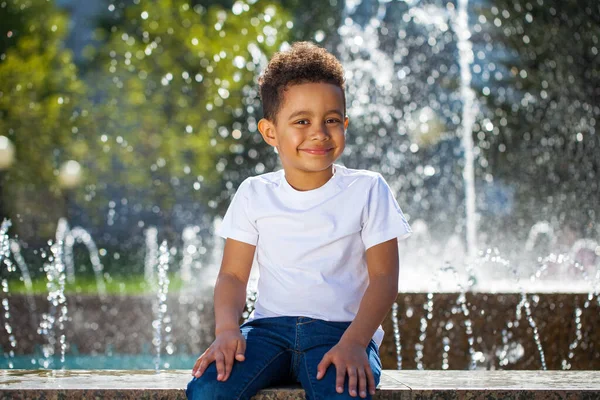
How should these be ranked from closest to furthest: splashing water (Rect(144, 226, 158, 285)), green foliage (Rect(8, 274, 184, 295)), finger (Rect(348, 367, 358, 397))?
1. finger (Rect(348, 367, 358, 397))
2. green foliage (Rect(8, 274, 184, 295))
3. splashing water (Rect(144, 226, 158, 285))

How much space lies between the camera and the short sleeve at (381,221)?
7.03ft

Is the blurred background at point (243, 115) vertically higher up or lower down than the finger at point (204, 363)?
higher up

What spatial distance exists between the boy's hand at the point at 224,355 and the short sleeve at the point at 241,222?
11.9 inches

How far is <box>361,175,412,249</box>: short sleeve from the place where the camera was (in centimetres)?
214

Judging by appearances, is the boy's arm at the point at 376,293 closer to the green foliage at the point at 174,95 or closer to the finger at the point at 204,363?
the finger at the point at 204,363

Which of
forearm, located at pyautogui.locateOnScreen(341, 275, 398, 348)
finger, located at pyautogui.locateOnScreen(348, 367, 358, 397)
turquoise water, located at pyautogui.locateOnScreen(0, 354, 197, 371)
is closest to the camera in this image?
finger, located at pyautogui.locateOnScreen(348, 367, 358, 397)

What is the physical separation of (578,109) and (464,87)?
2133mm

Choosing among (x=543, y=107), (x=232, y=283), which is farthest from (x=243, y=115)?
(x=232, y=283)

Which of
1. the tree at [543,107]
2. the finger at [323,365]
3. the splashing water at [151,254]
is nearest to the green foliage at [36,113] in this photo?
the splashing water at [151,254]

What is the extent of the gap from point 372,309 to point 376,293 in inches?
1.8

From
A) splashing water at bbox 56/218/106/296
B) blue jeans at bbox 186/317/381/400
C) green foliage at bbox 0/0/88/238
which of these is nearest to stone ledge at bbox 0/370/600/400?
blue jeans at bbox 186/317/381/400

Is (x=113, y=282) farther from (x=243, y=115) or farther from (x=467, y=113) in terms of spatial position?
(x=467, y=113)

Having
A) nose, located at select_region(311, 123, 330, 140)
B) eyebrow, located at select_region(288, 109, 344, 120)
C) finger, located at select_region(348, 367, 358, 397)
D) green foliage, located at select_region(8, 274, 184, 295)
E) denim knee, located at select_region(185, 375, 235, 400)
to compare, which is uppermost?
eyebrow, located at select_region(288, 109, 344, 120)

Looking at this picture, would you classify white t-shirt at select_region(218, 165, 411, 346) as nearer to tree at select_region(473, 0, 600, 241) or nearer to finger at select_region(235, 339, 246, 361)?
finger at select_region(235, 339, 246, 361)
